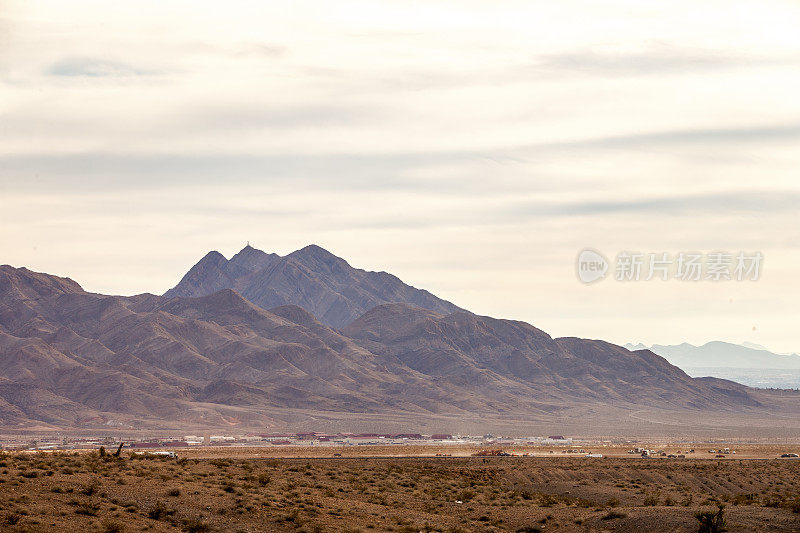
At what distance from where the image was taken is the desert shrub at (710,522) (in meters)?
39.9

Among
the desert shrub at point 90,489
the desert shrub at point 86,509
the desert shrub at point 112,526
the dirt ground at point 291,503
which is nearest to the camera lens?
the desert shrub at point 112,526

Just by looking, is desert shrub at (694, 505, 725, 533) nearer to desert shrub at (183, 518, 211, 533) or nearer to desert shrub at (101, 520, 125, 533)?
desert shrub at (183, 518, 211, 533)

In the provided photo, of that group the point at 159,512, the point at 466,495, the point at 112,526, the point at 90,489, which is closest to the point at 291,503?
Answer: the point at 159,512

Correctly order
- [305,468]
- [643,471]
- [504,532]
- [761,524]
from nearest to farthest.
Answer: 1. [761,524]
2. [504,532]
3. [305,468]
4. [643,471]

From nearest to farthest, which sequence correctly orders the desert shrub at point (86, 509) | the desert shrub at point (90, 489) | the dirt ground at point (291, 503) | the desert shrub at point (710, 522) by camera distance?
1. the desert shrub at point (86, 509)
2. the desert shrub at point (710, 522)
3. the dirt ground at point (291, 503)
4. the desert shrub at point (90, 489)

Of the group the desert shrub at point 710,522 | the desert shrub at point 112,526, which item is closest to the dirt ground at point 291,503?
the desert shrub at point 112,526

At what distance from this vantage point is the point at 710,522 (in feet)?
131

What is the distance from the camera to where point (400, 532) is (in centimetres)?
4244

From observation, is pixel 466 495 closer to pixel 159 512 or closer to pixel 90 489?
pixel 159 512

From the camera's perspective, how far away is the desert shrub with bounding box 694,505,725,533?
39.9 meters

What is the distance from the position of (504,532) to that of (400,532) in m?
5.84

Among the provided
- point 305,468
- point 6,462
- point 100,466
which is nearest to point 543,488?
point 305,468

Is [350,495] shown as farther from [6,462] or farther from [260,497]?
[6,462]

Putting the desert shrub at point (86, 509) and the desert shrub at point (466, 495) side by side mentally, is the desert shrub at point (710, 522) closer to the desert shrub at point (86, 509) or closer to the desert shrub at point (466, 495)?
the desert shrub at point (466, 495)
